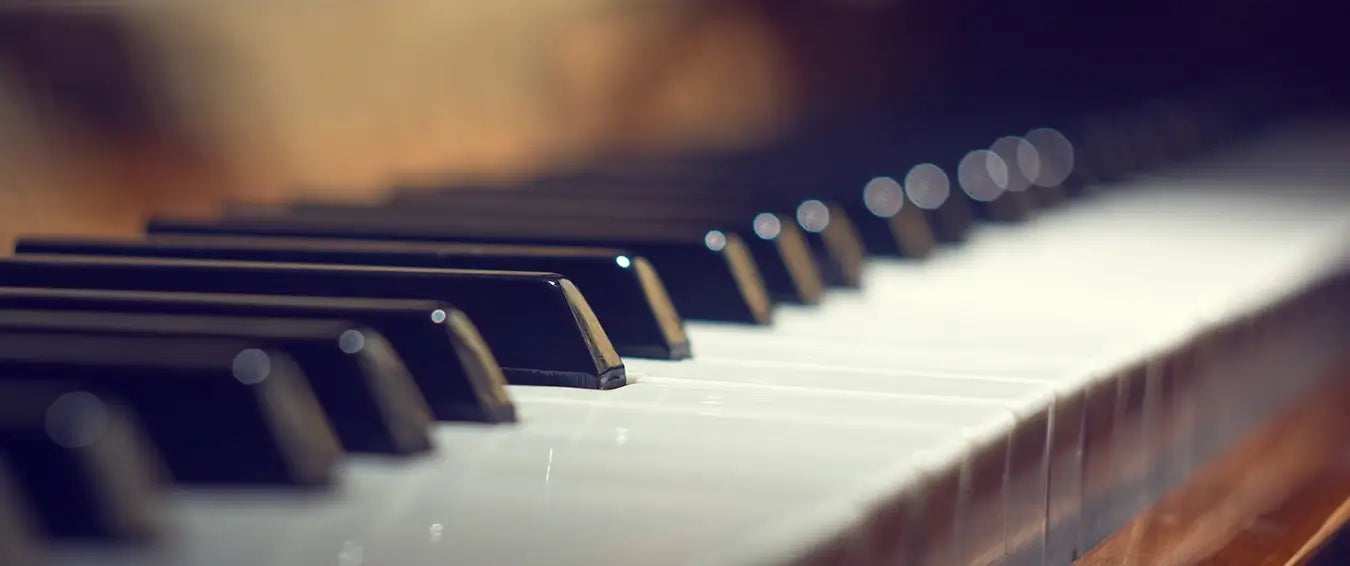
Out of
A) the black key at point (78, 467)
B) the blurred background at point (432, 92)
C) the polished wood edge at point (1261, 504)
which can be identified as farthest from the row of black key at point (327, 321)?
the polished wood edge at point (1261, 504)

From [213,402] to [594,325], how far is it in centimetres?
26

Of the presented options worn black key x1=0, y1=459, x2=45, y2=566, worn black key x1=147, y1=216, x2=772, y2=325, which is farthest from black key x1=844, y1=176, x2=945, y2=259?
worn black key x1=0, y1=459, x2=45, y2=566

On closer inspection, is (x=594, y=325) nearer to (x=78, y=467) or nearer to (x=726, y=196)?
(x=78, y=467)

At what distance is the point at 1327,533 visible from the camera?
1196 mm

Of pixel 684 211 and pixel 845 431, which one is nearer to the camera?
pixel 845 431

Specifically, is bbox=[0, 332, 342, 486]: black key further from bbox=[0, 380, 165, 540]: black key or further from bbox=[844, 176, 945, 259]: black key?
bbox=[844, 176, 945, 259]: black key

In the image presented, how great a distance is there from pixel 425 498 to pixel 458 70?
1131mm

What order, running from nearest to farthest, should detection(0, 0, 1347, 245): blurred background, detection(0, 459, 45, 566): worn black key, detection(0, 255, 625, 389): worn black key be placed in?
detection(0, 459, 45, 566): worn black key, detection(0, 255, 625, 389): worn black key, detection(0, 0, 1347, 245): blurred background

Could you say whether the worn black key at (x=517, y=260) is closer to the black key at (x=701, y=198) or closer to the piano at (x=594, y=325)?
the piano at (x=594, y=325)

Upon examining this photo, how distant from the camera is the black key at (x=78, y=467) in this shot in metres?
0.49

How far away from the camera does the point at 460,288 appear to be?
33.2 inches

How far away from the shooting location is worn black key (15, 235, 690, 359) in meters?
0.88

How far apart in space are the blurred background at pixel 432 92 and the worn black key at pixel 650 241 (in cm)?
11

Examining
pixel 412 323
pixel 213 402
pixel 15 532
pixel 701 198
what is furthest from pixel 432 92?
pixel 15 532
